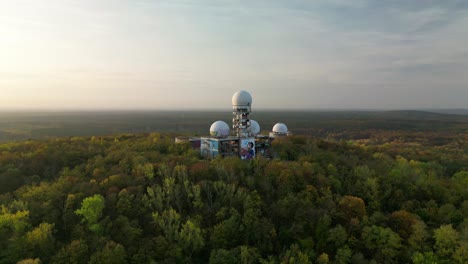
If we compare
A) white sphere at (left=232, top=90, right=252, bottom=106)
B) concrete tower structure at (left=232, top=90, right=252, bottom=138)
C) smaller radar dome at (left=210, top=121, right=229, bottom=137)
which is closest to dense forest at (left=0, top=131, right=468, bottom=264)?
smaller radar dome at (left=210, top=121, right=229, bottom=137)

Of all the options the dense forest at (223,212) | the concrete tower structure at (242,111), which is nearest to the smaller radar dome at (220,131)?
the concrete tower structure at (242,111)

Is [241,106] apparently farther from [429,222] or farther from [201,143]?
[429,222]

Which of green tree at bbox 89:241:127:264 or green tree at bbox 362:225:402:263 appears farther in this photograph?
green tree at bbox 362:225:402:263

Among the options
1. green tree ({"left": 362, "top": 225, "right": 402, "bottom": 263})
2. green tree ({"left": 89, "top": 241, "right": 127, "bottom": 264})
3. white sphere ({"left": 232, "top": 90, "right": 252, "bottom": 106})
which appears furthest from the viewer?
white sphere ({"left": 232, "top": 90, "right": 252, "bottom": 106})

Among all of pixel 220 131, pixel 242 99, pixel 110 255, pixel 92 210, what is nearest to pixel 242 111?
pixel 242 99

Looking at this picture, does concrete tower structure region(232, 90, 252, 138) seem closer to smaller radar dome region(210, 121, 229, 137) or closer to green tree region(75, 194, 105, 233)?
smaller radar dome region(210, 121, 229, 137)

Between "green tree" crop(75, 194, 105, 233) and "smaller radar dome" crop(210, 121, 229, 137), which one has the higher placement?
"smaller radar dome" crop(210, 121, 229, 137)

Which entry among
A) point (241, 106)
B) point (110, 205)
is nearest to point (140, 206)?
point (110, 205)
